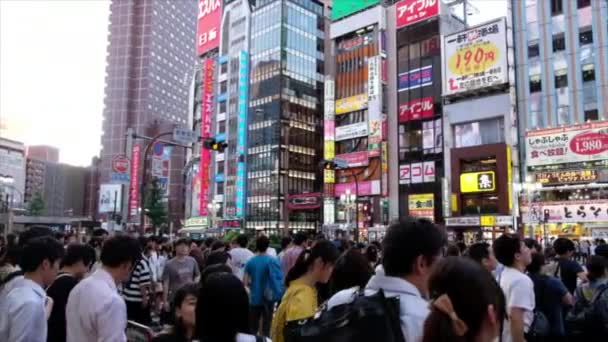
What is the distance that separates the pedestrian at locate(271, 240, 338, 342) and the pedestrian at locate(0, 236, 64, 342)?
174 centimetres

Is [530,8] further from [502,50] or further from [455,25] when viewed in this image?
[455,25]

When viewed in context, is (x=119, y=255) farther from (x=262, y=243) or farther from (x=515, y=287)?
(x=262, y=243)

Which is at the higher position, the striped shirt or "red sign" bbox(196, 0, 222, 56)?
"red sign" bbox(196, 0, 222, 56)

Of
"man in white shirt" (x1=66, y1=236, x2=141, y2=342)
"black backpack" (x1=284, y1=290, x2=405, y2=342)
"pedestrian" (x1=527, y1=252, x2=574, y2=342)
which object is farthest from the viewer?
"pedestrian" (x1=527, y1=252, x2=574, y2=342)

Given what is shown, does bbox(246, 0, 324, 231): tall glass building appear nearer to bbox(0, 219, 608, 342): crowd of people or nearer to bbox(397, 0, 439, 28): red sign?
bbox(397, 0, 439, 28): red sign

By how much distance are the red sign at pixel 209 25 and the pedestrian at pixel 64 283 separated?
237ft

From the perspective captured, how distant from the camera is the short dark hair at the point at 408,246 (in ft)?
8.02

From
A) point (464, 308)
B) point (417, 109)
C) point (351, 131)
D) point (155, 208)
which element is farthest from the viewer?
point (155, 208)

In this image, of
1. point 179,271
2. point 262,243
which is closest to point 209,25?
point 179,271

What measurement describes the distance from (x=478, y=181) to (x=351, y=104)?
18316 mm

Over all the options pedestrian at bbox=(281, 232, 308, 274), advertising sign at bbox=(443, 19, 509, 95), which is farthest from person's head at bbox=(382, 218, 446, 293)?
advertising sign at bbox=(443, 19, 509, 95)

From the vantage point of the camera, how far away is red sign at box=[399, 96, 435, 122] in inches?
1928

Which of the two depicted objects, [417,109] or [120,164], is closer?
[120,164]

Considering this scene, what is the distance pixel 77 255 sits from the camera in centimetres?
495
